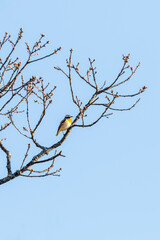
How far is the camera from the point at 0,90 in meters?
5.83

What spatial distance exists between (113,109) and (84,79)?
0.70 metres

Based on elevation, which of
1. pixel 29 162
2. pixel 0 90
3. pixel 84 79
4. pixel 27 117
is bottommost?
pixel 29 162

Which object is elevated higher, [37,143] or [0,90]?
[0,90]

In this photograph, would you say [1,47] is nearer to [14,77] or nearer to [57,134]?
[14,77]

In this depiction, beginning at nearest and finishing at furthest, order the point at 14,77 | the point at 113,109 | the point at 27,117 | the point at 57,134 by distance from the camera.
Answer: the point at 27,117, the point at 14,77, the point at 113,109, the point at 57,134

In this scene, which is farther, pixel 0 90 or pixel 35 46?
pixel 35 46

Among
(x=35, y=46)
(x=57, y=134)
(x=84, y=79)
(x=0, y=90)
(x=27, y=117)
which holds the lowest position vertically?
(x=27, y=117)

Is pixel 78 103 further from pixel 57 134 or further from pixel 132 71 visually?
pixel 57 134

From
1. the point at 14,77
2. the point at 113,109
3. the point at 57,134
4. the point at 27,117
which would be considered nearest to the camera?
the point at 27,117

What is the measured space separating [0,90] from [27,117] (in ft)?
2.07

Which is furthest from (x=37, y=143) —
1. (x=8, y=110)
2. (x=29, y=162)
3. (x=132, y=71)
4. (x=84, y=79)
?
(x=132, y=71)

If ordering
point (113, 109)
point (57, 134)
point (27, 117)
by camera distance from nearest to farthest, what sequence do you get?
point (27, 117), point (113, 109), point (57, 134)

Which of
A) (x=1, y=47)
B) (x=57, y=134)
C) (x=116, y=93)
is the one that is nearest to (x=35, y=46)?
(x=1, y=47)

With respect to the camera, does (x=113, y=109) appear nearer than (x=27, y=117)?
No
